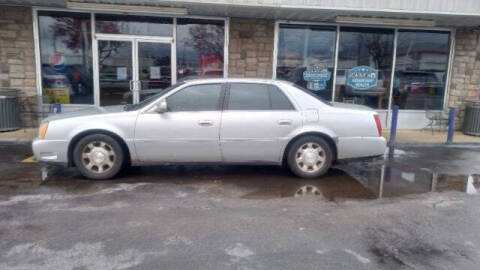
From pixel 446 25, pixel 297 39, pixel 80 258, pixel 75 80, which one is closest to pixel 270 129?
pixel 80 258

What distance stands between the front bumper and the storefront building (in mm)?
4213

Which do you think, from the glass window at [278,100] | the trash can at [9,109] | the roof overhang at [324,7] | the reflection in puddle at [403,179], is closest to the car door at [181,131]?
the glass window at [278,100]

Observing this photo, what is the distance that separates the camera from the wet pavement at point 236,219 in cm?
369

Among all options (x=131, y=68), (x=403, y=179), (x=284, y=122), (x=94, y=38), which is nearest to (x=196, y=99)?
(x=284, y=122)

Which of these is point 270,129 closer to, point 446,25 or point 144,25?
point 144,25

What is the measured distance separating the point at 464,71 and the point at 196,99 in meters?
8.92

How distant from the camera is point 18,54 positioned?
10.0 metres

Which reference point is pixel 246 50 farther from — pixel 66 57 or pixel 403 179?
pixel 403 179

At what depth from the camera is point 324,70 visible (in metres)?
11.1

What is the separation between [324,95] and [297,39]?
1751 mm

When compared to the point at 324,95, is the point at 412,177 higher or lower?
lower

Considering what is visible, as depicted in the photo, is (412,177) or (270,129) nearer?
(270,129)

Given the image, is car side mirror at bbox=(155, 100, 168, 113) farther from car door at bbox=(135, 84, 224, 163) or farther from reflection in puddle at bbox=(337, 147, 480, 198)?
reflection in puddle at bbox=(337, 147, 480, 198)

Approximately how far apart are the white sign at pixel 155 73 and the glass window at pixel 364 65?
195 inches
